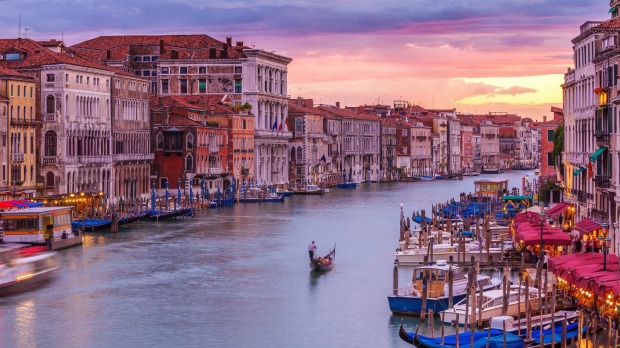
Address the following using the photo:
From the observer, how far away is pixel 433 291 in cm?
1994

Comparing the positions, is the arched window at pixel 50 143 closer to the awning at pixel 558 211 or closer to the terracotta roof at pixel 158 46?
the awning at pixel 558 211

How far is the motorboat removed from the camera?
19.5m

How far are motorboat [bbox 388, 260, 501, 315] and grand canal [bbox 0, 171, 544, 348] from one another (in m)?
0.23

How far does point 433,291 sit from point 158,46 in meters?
42.1

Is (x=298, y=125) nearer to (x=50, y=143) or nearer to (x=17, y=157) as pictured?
(x=50, y=143)

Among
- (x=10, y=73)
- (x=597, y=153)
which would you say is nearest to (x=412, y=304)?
(x=597, y=153)

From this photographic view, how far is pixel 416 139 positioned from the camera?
8825 cm

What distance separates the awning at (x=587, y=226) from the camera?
22188 millimetres

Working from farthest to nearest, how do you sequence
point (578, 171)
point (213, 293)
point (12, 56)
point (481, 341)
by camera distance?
point (12, 56) → point (578, 171) → point (213, 293) → point (481, 341)

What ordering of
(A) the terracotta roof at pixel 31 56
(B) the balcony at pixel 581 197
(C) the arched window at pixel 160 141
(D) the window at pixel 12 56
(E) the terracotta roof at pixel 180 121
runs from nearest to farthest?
(B) the balcony at pixel 581 197 < (A) the terracotta roof at pixel 31 56 < (D) the window at pixel 12 56 < (E) the terracotta roof at pixel 180 121 < (C) the arched window at pixel 160 141

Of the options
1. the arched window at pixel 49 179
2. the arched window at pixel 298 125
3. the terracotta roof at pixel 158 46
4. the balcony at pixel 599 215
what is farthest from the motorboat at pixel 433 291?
the arched window at pixel 298 125

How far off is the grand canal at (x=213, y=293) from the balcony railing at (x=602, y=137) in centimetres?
439

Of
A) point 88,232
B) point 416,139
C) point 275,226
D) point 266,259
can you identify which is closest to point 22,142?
point 88,232

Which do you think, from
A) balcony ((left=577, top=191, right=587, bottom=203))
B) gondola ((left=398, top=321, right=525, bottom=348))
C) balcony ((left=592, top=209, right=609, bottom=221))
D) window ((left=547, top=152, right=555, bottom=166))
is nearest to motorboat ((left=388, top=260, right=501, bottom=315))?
balcony ((left=592, top=209, right=609, bottom=221))
